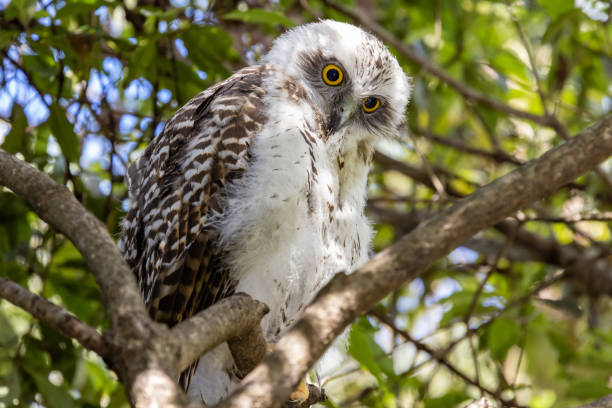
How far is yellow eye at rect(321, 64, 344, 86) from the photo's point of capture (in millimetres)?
3018

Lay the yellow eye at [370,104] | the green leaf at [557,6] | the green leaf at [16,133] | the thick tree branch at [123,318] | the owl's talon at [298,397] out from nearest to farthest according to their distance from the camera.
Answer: the thick tree branch at [123,318] < the owl's talon at [298,397] < the yellow eye at [370,104] < the green leaf at [16,133] < the green leaf at [557,6]

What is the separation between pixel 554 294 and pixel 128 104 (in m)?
3.51

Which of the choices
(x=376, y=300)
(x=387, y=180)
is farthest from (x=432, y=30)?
(x=376, y=300)

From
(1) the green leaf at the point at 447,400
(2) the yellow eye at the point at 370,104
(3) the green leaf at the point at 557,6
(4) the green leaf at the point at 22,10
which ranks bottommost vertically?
(1) the green leaf at the point at 447,400

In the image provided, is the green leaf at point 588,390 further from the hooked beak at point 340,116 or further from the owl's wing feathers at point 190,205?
the owl's wing feathers at point 190,205

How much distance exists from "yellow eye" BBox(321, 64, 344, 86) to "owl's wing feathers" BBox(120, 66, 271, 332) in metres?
0.37

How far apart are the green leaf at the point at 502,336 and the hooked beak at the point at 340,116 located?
138 centimetres

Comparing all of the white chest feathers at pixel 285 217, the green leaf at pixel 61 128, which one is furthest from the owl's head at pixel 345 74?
the green leaf at pixel 61 128

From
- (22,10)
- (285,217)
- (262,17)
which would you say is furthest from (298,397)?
(22,10)

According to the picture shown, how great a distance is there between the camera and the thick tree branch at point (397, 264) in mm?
1372

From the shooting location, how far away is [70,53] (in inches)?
118

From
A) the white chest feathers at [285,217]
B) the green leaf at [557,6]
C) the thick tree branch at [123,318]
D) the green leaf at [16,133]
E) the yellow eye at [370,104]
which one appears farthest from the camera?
the green leaf at [557,6]

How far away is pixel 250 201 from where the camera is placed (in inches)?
96.7

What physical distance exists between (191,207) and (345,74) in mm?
914
